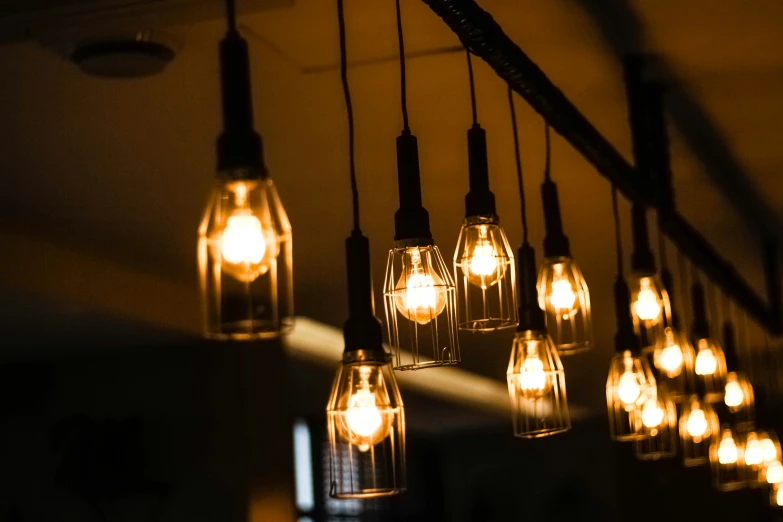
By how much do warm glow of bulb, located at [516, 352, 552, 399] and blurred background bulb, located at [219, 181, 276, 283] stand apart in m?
0.85

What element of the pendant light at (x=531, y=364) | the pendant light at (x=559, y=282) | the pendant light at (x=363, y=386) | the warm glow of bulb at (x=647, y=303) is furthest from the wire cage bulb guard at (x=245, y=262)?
the warm glow of bulb at (x=647, y=303)

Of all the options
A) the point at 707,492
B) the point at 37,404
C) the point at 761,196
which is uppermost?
the point at 761,196

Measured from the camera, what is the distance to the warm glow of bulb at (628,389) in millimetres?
2385

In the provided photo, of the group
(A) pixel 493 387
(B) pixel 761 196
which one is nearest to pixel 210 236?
(B) pixel 761 196

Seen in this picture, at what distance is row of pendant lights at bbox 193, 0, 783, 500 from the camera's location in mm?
1061

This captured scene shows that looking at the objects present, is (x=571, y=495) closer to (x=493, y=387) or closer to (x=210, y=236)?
(x=493, y=387)

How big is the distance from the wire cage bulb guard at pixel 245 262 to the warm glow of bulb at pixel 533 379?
32.4 inches

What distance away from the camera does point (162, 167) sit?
11.2 ft

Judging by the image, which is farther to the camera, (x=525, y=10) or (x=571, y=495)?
(x=571, y=495)

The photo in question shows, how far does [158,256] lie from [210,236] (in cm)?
363

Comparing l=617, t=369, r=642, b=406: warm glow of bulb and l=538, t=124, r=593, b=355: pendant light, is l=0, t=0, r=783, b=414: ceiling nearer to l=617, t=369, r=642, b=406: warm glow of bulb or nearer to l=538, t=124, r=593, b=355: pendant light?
l=538, t=124, r=593, b=355: pendant light

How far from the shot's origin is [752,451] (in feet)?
14.4

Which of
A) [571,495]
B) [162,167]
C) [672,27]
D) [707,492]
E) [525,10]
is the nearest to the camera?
[525,10]

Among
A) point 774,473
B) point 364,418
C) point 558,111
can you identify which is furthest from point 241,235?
point 774,473
